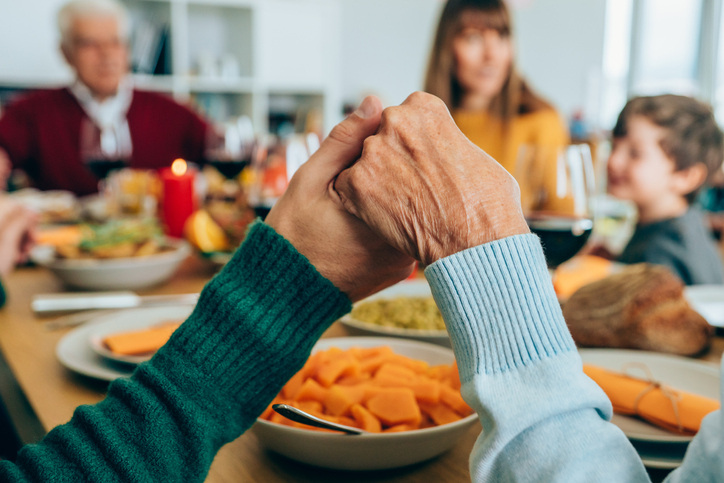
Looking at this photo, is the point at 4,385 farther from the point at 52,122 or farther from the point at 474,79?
the point at 52,122

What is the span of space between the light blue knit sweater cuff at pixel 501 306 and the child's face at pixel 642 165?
59.3 inches

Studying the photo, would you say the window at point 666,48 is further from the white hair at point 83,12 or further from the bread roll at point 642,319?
the bread roll at point 642,319

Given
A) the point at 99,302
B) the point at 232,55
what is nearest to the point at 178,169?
the point at 99,302

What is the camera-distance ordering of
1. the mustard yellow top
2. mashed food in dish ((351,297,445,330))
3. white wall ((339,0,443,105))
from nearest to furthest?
mashed food in dish ((351,297,445,330)), the mustard yellow top, white wall ((339,0,443,105))

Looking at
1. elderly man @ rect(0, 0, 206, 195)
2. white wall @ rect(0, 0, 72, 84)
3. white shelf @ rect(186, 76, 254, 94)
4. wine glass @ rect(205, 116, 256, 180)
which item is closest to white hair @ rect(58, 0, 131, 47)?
elderly man @ rect(0, 0, 206, 195)

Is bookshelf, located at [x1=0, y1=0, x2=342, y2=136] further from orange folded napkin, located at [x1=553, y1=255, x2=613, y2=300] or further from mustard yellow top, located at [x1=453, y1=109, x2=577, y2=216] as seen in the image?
orange folded napkin, located at [x1=553, y1=255, x2=613, y2=300]

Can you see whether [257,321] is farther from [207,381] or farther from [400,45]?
[400,45]

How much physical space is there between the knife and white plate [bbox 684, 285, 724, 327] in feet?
2.56

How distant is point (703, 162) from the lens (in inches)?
69.3

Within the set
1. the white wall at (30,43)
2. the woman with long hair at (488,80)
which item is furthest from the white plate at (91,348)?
the white wall at (30,43)

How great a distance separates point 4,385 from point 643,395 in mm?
828

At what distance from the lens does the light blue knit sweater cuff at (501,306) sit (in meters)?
0.38

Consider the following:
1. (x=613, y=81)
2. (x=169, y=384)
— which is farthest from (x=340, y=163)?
(x=613, y=81)

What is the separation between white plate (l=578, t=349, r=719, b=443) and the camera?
1.77 ft
